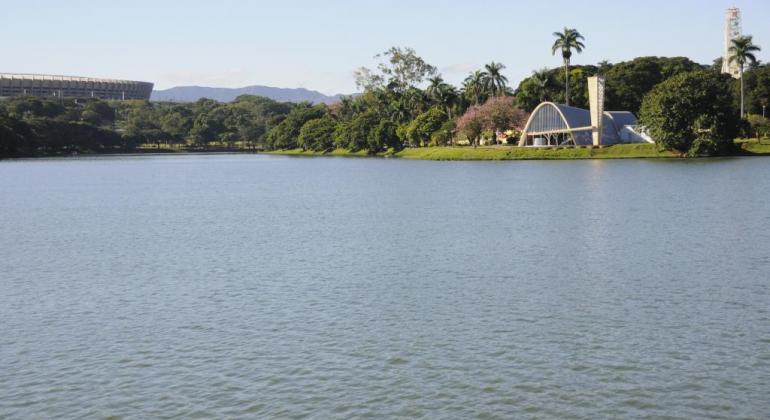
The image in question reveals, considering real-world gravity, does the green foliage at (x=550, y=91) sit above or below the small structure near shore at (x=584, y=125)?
above

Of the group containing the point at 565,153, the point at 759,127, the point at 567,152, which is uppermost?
the point at 759,127

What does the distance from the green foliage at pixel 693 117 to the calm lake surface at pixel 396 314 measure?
5678cm

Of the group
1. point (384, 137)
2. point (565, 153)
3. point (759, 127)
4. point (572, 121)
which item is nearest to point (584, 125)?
point (572, 121)

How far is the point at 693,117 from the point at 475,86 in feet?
188

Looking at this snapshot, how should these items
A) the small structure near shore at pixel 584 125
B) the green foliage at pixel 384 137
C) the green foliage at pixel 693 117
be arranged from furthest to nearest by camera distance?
the green foliage at pixel 384 137 → the small structure near shore at pixel 584 125 → the green foliage at pixel 693 117

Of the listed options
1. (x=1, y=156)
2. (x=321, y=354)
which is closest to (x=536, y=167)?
(x=321, y=354)

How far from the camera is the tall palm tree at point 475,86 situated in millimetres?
157875

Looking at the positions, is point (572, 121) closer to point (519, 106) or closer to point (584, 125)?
point (584, 125)

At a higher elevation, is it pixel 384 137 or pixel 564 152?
pixel 384 137

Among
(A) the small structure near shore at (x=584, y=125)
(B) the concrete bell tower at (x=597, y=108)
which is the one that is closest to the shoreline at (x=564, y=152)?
(B) the concrete bell tower at (x=597, y=108)

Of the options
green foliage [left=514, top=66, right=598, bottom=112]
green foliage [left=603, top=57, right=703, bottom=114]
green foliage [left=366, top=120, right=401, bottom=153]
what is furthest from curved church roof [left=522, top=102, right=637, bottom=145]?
green foliage [left=366, top=120, right=401, bottom=153]

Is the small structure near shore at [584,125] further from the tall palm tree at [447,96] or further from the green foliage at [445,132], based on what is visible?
the tall palm tree at [447,96]

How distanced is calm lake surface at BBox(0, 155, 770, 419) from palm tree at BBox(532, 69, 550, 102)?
9718cm

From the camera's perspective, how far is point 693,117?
108188 millimetres
